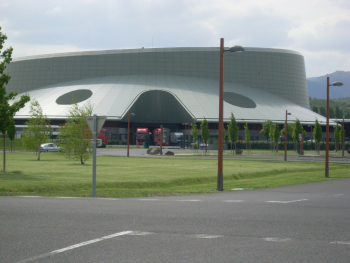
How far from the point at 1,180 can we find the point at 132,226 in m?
13.4

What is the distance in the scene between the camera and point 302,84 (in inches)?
4309

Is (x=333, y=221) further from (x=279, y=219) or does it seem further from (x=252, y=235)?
(x=252, y=235)

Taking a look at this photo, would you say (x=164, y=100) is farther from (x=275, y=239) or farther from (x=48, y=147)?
(x=275, y=239)

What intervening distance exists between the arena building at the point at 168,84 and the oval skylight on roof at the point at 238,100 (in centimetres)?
21

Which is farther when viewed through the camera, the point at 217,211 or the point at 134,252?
the point at 217,211

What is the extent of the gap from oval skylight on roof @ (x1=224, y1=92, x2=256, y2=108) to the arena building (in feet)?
0.69

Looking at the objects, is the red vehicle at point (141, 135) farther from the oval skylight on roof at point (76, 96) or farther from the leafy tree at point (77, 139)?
the leafy tree at point (77, 139)

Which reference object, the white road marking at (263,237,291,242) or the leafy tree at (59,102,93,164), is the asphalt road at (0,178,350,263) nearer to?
the white road marking at (263,237,291,242)

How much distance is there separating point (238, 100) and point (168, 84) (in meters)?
15.0

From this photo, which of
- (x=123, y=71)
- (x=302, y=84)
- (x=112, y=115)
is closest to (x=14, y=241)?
(x=112, y=115)

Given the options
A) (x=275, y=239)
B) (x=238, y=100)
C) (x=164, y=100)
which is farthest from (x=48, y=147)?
(x=275, y=239)

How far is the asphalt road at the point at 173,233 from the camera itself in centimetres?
642

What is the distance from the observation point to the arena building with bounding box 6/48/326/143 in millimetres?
83750

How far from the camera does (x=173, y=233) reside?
7.98 m
